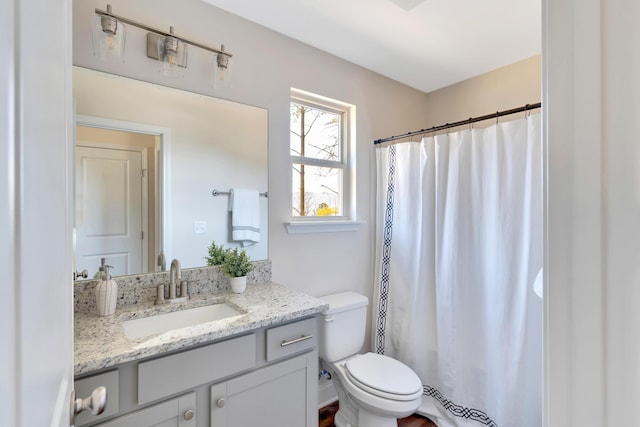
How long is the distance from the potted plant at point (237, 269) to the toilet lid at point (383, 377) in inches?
31.5

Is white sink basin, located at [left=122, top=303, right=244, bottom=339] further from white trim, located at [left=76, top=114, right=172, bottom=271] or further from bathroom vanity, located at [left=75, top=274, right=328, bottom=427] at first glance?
white trim, located at [left=76, top=114, right=172, bottom=271]

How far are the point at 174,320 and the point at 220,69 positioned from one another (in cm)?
127

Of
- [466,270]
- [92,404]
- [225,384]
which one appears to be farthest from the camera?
[466,270]

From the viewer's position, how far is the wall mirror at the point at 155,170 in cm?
132

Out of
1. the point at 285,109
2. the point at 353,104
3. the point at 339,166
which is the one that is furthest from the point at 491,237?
the point at 285,109

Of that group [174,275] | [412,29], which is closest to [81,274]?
[174,275]

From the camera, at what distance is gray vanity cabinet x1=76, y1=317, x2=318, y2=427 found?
961 millimetres

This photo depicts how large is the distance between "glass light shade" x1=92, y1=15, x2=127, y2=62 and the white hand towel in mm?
821

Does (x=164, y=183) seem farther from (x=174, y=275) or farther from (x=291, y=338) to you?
(x=291, y=338)

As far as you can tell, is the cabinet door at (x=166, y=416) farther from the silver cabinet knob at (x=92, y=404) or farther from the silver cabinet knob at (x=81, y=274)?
the silver cabinet knob at (x=81, y=274)

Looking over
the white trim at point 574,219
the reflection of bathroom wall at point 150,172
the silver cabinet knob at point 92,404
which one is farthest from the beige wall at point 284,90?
the white trim at point 574,219

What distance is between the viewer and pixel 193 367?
3.50ft

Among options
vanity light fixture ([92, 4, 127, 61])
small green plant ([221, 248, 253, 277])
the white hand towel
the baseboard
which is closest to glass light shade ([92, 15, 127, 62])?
vanity light fixture ([92, 4, 127, 61])

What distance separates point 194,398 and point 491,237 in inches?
66.3
